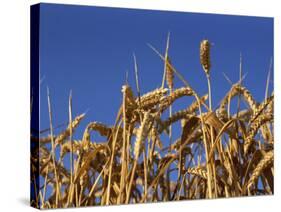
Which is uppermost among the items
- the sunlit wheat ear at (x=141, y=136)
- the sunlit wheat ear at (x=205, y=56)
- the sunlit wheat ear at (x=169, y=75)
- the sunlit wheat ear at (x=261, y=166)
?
the sunlit wheat ear at (x=205, y=56)

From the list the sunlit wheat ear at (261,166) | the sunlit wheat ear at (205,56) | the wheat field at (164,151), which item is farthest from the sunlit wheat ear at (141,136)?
the sunlit wheat ear at (261,166)

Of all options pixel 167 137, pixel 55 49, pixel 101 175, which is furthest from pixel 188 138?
pixel 55 49

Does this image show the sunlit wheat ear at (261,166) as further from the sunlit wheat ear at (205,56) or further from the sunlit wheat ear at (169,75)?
the sunlit wheat ear at (169,75)

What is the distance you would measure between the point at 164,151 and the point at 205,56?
2.35ft

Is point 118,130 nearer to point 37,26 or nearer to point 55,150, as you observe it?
point 55,150

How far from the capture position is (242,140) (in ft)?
23.0

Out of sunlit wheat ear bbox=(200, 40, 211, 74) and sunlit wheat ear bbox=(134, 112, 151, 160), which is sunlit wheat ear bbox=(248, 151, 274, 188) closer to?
sunlit wheat ear bbox=(200, 40, 211, 74)

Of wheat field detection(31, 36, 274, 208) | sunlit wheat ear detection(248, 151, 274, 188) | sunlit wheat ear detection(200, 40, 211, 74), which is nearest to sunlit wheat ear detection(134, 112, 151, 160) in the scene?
wheat field detection(31, 36, 274, 208)

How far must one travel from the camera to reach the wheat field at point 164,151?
6379mm

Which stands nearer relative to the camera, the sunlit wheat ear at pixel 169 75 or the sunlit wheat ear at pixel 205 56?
the sunlit wheat ear at pixel 169 75

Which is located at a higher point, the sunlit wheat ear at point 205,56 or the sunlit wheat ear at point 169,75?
the sunlit wheat ear at point 205,56

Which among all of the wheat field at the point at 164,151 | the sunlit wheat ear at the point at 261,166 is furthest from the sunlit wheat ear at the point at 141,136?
the sunlit wheat ear at the point at 261,166

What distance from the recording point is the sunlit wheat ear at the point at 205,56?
22.5ft

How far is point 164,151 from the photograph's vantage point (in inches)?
264
